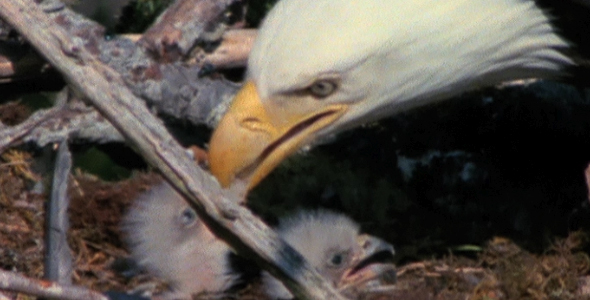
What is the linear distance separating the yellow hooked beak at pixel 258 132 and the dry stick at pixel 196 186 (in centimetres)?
48

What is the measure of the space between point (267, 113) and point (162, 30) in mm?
891

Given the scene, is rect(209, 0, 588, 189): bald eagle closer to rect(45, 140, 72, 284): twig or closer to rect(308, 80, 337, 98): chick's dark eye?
rect(308, 80, 337, 98): chick's dark eye

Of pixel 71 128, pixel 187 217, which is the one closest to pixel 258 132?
pixel 187 217

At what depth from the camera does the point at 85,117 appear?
4.95 metres

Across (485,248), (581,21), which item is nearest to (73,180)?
(485,248)

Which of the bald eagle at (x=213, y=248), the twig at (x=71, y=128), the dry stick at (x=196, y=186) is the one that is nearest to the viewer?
the dry stick at (x=196, y=186)

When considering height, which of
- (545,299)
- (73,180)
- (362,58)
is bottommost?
(545,299)

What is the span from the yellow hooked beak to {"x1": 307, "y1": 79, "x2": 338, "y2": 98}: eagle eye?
0.14ft

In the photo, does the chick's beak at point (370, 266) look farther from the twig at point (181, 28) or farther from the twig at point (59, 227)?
the twig at point (181, 28)

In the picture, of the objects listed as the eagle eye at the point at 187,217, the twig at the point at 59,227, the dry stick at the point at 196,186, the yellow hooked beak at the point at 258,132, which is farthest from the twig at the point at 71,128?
the dry stick at the point at 196,186

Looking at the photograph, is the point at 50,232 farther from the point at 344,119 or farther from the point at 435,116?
the point at 435,116

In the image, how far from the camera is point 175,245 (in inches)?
186

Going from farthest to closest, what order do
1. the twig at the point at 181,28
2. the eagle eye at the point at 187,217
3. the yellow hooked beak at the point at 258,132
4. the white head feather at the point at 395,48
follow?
the twig at the point at 181,28 → the eagle eye at the point at 187,217 → the yellow hooked beak at the point at 258,132 → the white head feather at the point at 395,48

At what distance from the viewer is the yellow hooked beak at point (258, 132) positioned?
439 cm
